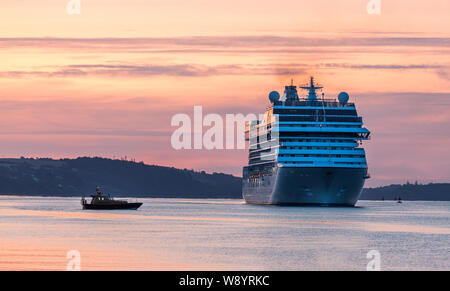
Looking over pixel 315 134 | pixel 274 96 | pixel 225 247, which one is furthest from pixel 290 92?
pixel 225 247

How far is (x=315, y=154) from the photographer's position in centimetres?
13262

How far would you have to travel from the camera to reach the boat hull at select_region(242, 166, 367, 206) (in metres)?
131

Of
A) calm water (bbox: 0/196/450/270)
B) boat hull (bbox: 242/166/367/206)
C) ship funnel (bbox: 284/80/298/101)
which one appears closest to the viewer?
calm water (bbox: 0/196/450/270)

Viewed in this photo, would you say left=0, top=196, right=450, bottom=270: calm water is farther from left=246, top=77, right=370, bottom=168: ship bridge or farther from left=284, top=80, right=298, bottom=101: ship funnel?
left=284, top=80, right=298, bottom=101: ship funnel

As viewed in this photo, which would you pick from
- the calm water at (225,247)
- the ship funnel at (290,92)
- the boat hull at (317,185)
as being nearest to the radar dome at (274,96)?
the ship funnel at (290,92)

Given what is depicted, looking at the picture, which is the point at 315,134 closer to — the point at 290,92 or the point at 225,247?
the point at 290,92

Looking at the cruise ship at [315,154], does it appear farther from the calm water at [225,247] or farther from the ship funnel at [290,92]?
the calm water at [225,247]

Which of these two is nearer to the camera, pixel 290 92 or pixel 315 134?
pixel 315 134

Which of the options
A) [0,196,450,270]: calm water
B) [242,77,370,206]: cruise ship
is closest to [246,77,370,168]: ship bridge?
[242,77,370,206]: cruise ship

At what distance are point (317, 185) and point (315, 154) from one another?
451cm

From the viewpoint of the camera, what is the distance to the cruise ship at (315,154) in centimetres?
13175

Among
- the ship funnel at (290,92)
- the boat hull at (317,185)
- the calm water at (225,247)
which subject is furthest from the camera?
the ship funnel at (290,92)

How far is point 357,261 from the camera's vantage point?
183 feet

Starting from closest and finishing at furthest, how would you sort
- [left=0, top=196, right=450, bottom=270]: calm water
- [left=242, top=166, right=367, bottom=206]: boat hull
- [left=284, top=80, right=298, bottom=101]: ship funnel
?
[left=0, top=196, right=450, bottom=270]: calm water
[left=242, top=166, right=367, bottom=206]: boat hull
[left=284, top=80, right=298, bottom=101]: ship funnel
